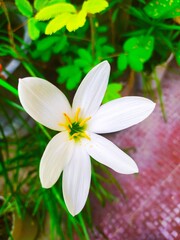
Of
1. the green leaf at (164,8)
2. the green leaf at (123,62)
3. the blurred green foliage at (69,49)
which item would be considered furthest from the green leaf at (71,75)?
the green leaf at (164,8)

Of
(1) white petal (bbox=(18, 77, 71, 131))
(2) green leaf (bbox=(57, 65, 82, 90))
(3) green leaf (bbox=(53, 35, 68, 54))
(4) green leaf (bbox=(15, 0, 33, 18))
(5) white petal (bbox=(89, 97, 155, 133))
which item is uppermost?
(4) green leaf (bbox=(15, 0, 33, 18))

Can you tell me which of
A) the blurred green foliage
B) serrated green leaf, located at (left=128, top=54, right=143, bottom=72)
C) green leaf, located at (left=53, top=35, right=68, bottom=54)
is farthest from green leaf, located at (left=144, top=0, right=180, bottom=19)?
green leaf, located at (left=53, top=35, right=68, bottom=54)

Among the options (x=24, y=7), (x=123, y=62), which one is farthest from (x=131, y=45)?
(x=24, y=7)

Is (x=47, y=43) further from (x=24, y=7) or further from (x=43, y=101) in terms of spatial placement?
(x=43, y=101)

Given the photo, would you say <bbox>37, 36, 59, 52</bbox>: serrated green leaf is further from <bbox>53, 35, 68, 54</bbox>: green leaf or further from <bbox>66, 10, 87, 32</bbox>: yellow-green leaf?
<bbox>66, 10, 87, 32</bbox>: yellow-green leaf

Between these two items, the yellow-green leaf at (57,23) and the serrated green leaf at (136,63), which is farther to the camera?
the serrated green leaf at (136,63)

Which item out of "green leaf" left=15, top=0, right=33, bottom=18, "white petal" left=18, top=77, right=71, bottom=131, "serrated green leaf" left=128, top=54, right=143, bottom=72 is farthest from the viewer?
"serrated green leaf" left=128, top=54, right=143, bottom=72

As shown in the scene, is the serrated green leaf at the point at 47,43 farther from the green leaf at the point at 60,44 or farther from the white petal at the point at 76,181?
the white petal at the point at 76,181
